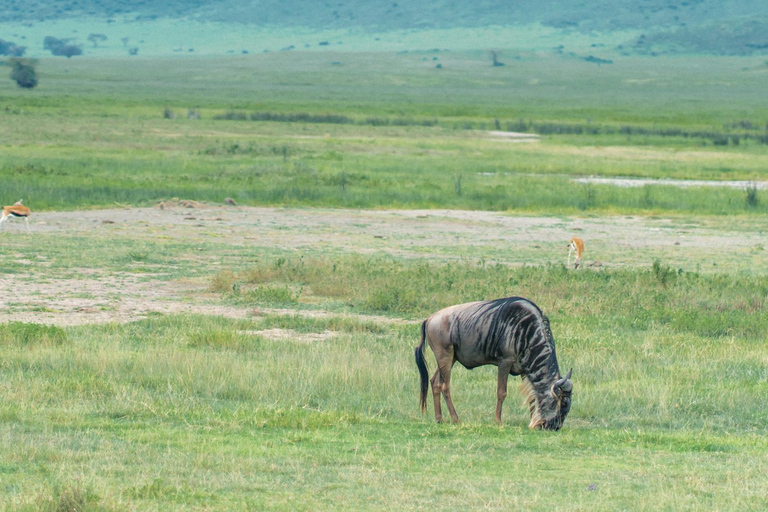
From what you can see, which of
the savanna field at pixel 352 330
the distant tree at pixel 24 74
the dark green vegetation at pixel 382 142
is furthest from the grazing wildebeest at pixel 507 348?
the distant tree at pixel 24 74

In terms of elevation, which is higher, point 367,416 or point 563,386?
point 563,386

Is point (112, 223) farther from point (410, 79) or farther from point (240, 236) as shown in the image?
point (410, 79)

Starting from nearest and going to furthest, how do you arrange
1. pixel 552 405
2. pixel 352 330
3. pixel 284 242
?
1. pixel 552 405
2. pixel 352 330
3. pixel 284 242

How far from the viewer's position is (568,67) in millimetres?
171000

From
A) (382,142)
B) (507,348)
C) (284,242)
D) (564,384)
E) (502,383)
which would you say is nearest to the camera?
(564,384)

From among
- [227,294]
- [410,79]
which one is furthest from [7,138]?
[410,79]

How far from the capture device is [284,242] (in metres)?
24.7

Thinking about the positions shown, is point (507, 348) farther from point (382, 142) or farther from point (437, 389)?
point (382, 142)

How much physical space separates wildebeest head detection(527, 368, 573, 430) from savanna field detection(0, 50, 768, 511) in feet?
0.48

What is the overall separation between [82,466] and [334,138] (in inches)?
2179

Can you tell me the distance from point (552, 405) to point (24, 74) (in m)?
110

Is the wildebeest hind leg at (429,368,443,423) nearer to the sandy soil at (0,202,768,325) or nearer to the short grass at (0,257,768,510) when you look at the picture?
the short grass at (0,257,768,510)

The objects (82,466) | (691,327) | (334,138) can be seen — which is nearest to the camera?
(82,466)

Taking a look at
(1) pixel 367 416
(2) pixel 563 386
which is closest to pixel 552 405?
(2) pixel 563 386
